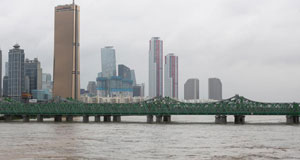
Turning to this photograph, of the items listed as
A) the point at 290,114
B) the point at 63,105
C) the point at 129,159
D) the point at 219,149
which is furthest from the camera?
the point at 63,105

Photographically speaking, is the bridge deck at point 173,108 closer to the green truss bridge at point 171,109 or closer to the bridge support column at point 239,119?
the green truss bridge at point 171,109

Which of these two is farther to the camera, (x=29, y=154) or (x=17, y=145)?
(x=17, y=145)

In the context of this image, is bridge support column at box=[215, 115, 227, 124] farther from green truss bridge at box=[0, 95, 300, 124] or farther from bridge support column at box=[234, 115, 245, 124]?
bridge support column at box=[234, 115, 245, 124]

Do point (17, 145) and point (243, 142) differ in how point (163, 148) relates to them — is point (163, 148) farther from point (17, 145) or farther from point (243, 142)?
point (17, 145)

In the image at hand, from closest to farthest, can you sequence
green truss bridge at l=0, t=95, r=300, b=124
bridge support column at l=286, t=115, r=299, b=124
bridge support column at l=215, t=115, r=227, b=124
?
bridge support column at l=215, t=115, r=227, b=124, bridge support column at l=286, t=115, r=299, b=124, green truss bridge at l=0, t=95, r=300, b=124

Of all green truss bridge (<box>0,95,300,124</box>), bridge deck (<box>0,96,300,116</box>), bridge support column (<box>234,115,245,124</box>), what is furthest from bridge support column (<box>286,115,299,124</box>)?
bridge support column (<box>234,115,245,124</box>)

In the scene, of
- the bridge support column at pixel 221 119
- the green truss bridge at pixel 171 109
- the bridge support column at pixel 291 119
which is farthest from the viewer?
the green truss bridge at pixel 171 109

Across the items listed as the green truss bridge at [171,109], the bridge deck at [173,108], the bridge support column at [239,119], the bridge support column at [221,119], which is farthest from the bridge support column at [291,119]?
the bridge support column at [221,119]

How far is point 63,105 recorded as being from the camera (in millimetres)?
168125

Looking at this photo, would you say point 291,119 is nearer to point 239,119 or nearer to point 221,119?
point 239,119

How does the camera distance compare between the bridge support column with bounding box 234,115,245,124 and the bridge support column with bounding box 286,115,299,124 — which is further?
the bridge support column with bounding box 234,115,245,124

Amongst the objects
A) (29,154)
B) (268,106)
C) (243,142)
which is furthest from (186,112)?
(29,154)

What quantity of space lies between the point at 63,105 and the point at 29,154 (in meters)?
112

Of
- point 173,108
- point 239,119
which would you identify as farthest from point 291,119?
point 173,108
